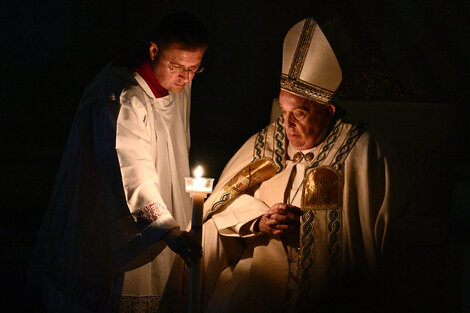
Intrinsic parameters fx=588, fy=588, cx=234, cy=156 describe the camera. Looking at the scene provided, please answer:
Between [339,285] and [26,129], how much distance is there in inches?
120

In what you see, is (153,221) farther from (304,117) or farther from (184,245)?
(304,117)

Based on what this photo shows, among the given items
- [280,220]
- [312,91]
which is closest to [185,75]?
[312,91]

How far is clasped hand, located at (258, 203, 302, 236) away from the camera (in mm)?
2908

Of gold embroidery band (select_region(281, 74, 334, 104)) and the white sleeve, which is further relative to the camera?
gold embroidery band (select_region(281, 74, 334, 104))

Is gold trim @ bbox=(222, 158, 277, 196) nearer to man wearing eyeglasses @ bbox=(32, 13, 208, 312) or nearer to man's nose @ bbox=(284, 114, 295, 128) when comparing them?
man's nose @ bbox=(284, 114, 295, 128)

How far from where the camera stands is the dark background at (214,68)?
441 centimetres

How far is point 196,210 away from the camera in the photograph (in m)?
2.54

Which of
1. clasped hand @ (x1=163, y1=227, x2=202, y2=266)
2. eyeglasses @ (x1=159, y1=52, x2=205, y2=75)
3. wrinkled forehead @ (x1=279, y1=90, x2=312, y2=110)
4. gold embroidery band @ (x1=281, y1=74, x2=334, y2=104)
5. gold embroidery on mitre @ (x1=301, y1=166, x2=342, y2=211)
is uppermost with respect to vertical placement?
eyeglasses @ (x1=159, y1=52, x2=205, y2=75)

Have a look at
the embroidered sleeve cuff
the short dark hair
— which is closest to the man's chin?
the short dark hair

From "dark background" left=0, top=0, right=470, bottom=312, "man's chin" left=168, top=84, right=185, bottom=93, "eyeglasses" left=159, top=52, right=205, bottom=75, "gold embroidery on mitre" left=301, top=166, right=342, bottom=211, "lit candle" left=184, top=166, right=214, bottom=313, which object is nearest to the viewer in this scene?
"lit candle" left=184, top=166, right=214, bottom=313

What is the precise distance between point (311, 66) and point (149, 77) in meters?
1.01

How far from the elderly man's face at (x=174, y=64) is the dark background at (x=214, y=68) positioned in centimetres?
127

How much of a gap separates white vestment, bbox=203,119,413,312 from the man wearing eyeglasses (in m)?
0.38

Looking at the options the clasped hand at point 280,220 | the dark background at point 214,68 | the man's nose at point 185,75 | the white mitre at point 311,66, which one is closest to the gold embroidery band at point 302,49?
the white mitre at point 311,66
